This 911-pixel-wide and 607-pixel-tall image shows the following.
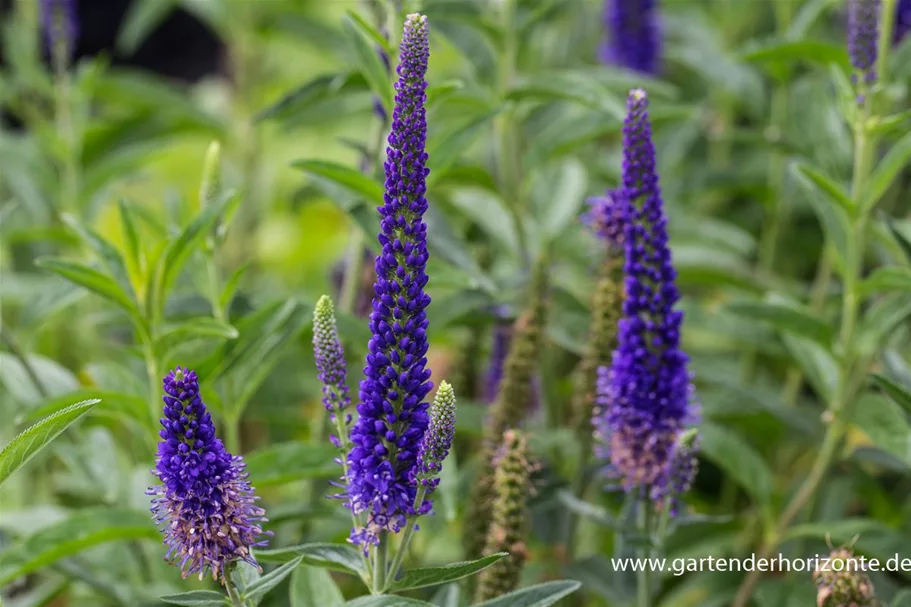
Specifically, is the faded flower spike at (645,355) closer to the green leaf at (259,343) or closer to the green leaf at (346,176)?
the green leaf at (346,176)

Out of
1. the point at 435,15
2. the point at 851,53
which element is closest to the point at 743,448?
the point at 851,53

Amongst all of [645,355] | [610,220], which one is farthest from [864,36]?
[645,355]

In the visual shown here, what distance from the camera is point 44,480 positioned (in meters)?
3.57

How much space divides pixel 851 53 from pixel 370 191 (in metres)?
1.08

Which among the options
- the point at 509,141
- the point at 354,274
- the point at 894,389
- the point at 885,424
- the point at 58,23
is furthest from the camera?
the point at 58,23

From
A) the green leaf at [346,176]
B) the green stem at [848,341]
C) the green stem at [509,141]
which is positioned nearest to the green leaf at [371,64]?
the green leaf at [346,176]

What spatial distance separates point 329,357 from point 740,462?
1.42 meters

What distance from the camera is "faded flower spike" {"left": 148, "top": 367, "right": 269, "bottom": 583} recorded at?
1.56 m

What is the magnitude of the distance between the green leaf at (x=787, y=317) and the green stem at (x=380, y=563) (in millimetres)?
1180

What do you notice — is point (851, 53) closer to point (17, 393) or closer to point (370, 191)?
point (370, 191)

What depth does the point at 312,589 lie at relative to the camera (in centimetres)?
206

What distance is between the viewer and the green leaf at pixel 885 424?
97.8 inches

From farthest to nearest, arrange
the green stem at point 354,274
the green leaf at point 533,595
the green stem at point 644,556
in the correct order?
the green stem at point 354,274 → the green stem at point 644,556 → the green leaf at point 533,595

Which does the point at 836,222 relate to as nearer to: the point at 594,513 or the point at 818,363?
the point at 818,363
